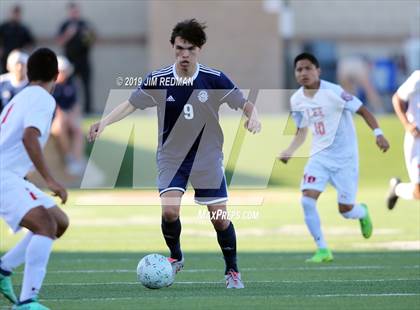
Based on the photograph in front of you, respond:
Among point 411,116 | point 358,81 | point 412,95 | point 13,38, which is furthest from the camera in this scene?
point 358,81

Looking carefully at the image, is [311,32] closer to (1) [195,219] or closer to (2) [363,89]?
(2) [363,89]

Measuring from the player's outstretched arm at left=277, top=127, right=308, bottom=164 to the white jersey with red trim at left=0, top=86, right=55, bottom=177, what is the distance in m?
4.92

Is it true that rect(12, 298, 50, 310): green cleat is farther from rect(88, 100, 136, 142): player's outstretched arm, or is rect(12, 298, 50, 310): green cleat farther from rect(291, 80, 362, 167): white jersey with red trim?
rect(291, 80, 362, 167): white jersey with red trim

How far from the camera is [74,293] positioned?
9.89 meters

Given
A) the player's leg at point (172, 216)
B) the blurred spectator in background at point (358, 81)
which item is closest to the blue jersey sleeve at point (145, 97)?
the player's leg at point (172, 216)

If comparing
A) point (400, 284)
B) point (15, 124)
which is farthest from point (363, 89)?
point (15, 124)

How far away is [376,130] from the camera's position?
1268cm

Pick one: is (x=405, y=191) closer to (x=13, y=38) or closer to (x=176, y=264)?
(x=176, y=264)

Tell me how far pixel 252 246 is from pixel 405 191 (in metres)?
2.34

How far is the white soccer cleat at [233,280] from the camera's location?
10281mm

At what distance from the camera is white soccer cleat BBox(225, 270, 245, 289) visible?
10.3 m

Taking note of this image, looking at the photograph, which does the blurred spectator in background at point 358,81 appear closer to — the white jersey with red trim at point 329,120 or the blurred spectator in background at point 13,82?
the blurred spectator in background at point 13,82

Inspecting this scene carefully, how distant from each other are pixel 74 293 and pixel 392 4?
2526 cm

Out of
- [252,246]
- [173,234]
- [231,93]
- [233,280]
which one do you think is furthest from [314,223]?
[231,93]
